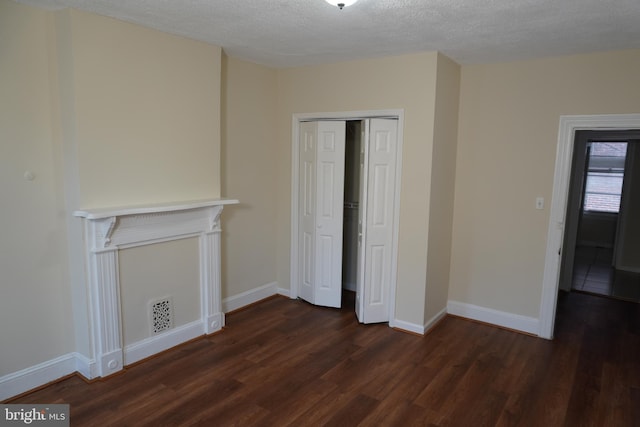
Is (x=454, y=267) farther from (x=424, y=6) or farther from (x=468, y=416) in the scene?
(x=424, y=6)

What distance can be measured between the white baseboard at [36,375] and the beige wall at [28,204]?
0.04 m

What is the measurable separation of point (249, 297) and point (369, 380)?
182 centimetres

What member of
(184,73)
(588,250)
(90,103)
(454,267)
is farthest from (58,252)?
(588,250)

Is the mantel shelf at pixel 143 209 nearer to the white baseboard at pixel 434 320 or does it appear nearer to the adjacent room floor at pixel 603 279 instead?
the white baseboard at pixel 434 320

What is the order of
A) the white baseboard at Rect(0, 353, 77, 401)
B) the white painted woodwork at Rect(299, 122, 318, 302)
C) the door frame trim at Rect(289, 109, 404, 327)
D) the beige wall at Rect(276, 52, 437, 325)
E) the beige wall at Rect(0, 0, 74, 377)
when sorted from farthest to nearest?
1. the white painted woodwork at Rect(299, 122, 318, 302)
2. the door frame trim at Rect(289, 109, 404, 327)
3. the beige wall at Rect(276, 52, 437, 325)
4. the white baseboard at Rect(0, 353, 77, 401)
5. the beige wall at Rect(0, 0, 74, 377)

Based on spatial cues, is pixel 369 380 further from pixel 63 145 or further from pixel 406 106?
pixel 63 145

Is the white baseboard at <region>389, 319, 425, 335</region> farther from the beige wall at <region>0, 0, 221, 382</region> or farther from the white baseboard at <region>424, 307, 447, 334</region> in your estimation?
the beige wall at <region>0, 0, 221, 382</region>

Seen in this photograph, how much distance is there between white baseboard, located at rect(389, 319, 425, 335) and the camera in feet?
12.6

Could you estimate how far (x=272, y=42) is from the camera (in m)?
3.35

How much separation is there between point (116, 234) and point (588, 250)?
8.06m

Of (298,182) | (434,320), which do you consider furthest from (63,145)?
(434,320)

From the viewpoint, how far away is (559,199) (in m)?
3.69

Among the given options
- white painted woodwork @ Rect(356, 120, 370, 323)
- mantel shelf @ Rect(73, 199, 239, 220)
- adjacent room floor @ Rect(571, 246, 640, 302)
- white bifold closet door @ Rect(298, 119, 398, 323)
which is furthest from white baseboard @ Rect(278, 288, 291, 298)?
adjacent room floor @ Rect(571, 246, 640, 302)

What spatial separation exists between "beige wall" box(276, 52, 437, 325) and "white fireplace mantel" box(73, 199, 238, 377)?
1618 mm
